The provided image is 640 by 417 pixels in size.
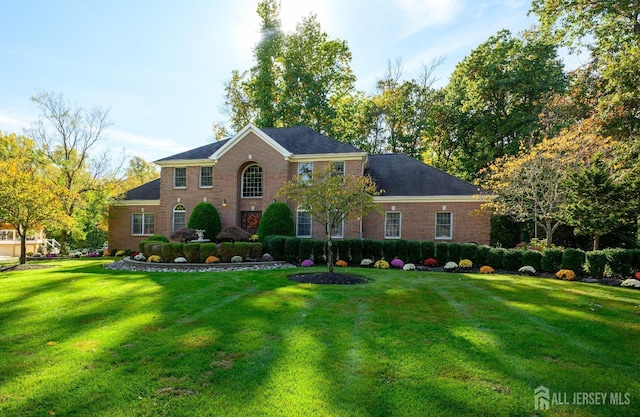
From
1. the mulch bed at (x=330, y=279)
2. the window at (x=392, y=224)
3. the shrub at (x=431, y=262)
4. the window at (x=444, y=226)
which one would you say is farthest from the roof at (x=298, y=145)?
the mulch bed at (x=330, y=279)

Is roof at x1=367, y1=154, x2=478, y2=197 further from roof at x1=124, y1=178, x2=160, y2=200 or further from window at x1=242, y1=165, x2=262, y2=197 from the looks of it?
roof at x1=124, y1=178, x2=160, y2=200

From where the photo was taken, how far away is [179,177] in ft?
81.3

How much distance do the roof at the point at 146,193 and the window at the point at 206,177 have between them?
491 cm

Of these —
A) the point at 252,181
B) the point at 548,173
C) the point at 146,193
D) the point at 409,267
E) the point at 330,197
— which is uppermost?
the point at 252,181

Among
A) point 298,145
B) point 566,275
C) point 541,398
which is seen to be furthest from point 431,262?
point 298,145

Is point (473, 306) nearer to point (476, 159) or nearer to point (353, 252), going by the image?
point (353, 252)

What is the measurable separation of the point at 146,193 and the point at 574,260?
27103 millimetres

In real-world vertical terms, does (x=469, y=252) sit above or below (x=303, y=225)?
below

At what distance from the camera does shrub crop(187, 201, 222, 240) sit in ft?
71.7

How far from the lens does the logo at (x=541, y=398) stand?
3.69 metres

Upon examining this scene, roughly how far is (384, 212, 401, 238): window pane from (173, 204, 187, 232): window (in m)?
13.7

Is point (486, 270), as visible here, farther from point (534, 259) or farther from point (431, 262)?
point (431, 262)

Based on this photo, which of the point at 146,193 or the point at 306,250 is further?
the point at 146,193

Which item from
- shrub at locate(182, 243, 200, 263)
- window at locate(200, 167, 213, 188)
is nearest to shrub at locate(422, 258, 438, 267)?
shrub at locate(182, 243, 200, 263)
